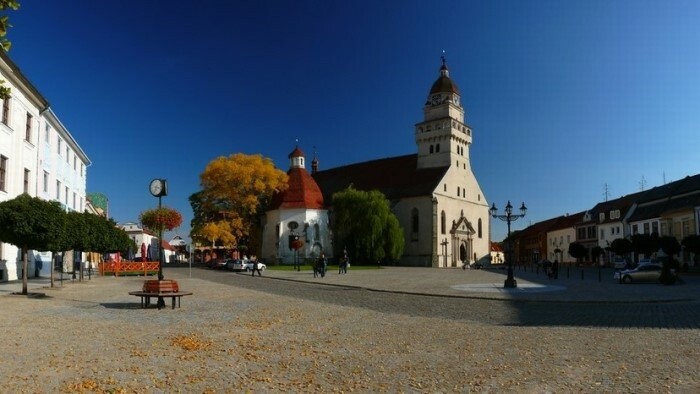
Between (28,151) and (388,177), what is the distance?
53.1m

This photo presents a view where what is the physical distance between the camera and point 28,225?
20.6 m

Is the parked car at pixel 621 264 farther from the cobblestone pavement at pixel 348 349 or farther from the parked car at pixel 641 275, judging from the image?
the cobblestone pavement at pixel 348 349

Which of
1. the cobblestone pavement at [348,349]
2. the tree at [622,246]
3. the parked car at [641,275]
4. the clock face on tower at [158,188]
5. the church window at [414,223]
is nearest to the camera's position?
the cobblestone pavement at [348,349]

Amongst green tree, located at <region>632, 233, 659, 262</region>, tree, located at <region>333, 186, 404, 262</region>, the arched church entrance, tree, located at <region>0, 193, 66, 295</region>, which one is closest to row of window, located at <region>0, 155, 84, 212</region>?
tree, located at <region>0, 193, 66, 295</region>

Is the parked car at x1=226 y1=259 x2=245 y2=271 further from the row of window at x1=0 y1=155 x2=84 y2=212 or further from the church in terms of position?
the row of window at x1=0 y1=155 x2=84 y2=212

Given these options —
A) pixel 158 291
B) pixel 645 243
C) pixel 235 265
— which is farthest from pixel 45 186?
pixel 645 243

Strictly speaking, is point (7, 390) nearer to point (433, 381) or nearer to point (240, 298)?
point (433, 381)

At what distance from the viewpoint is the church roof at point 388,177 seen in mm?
73750

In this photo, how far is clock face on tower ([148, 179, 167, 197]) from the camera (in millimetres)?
19250

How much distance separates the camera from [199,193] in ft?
201

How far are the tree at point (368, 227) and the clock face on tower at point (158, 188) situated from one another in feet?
151

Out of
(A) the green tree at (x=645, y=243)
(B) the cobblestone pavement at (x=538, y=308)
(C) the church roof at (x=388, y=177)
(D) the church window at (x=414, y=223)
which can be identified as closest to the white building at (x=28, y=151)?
(B) the cobblestone pavement at (x=538, y=308)

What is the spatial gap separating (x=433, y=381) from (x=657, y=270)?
100 ft

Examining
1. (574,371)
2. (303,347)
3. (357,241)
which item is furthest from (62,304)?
(357,241)
